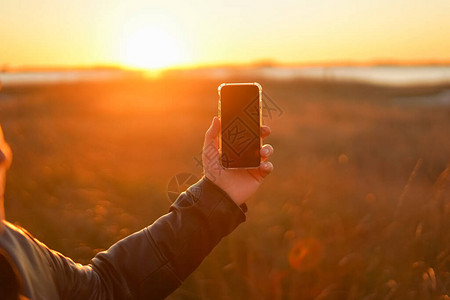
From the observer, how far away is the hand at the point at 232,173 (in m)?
1.54

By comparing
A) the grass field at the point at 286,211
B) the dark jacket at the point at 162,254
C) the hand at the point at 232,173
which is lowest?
the grass field at the point at 286,211

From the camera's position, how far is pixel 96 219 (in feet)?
12.1

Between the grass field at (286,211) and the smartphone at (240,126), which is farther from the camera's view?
the grass field at (286,211)

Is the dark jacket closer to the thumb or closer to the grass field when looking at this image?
the thumb

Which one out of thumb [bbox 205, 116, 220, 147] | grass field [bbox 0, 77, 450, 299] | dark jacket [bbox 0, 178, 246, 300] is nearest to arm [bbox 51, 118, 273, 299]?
dark jacket [bbox 0, 178, 246, 300]

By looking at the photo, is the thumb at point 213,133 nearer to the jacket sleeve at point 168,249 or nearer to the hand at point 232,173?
the hand at point 232,173

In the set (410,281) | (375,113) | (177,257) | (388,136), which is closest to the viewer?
(177,257)

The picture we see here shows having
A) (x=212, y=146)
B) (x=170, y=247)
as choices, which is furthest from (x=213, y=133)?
(x=170, y=247)

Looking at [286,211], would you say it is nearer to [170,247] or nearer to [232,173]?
[232,173]

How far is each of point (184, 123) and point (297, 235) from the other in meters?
9.18

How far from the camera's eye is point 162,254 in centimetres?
145

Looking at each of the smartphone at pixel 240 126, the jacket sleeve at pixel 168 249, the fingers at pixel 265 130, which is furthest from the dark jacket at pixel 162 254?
the fingers at pixel 265 130

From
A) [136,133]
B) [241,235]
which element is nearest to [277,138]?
[136,133]

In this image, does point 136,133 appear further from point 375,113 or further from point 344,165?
point 375,113
